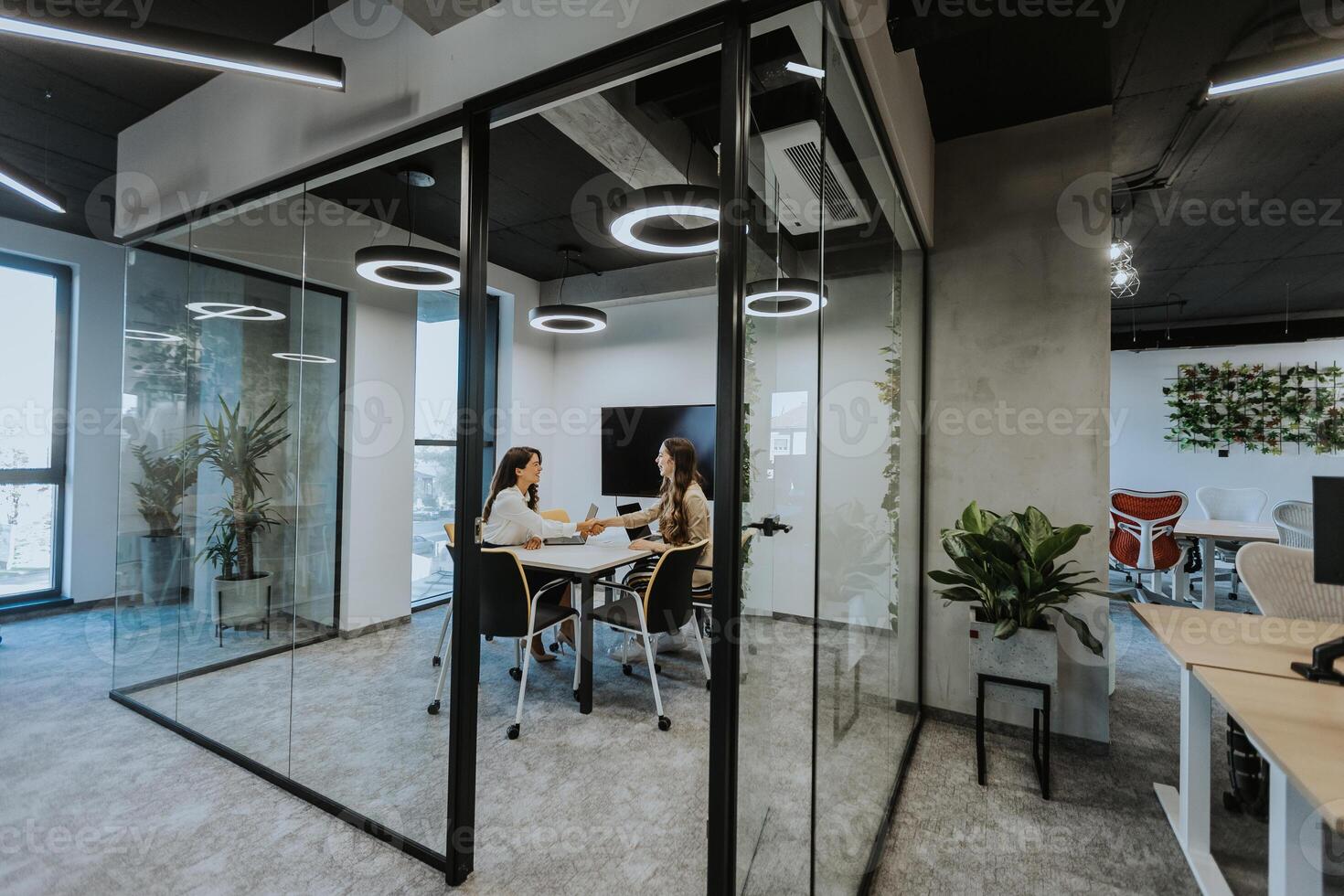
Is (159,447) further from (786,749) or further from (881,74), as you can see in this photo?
(881,74)

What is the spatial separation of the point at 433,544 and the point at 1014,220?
304 cm

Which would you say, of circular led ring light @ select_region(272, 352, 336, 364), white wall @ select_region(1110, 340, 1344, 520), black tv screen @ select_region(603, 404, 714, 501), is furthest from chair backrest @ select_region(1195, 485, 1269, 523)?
circular led ring light @ select_region(272, 352, 336, 364)

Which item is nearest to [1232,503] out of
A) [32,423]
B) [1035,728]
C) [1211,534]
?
[1211,534]

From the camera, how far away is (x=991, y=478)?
290 centimetres

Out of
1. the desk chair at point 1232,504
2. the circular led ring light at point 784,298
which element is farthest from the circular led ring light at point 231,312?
the desk chair at point 1232,504

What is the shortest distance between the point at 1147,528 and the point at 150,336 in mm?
7075

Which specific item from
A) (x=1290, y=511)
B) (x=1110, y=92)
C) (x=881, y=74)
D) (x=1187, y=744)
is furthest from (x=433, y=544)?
(x=1290, y=511)

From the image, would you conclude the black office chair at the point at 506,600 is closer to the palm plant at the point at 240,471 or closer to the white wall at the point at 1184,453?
the palm plant at the point at 240,471

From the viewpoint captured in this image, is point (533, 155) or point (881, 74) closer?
point (881, 74)

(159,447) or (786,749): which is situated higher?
(159,447)

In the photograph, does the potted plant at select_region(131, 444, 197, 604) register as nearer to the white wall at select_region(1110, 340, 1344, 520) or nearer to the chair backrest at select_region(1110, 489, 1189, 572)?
the chair backrest at select_region(1110, 489, 1189, 572)

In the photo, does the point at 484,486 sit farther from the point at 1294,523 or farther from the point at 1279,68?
the point at 1294,523

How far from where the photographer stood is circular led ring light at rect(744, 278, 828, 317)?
1.42 meters

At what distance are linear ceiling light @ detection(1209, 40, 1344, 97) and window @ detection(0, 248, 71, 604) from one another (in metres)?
7.28
